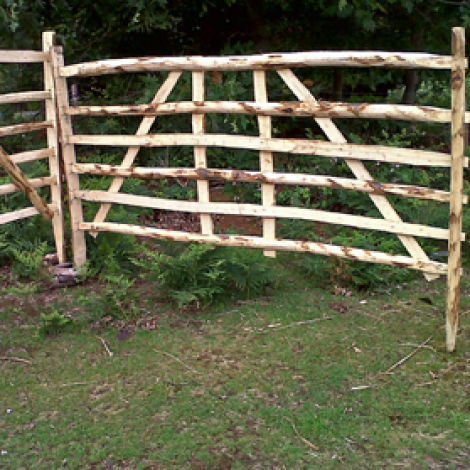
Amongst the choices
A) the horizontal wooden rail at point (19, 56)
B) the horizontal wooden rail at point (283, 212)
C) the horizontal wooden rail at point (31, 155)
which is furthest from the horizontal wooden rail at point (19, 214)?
the horizontal wooden rail at point (19, 56)

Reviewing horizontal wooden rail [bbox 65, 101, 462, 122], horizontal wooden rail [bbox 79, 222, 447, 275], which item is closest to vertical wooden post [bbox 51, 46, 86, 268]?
horizontal wooden rail [bbox 79, 222, 447, 275]

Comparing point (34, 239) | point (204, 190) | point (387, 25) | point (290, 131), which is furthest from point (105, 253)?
point (387, 25)

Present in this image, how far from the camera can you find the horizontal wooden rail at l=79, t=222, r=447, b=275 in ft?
15.3

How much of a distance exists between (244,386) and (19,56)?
11.0 ft

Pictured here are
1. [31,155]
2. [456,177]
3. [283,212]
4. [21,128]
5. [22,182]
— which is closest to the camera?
[456,177]

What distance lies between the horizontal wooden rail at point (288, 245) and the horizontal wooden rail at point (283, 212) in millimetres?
194

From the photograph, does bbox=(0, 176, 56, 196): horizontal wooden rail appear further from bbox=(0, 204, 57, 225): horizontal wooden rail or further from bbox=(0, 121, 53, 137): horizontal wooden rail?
bbox=(0, 121, 53, 137): horizontal wooden rail

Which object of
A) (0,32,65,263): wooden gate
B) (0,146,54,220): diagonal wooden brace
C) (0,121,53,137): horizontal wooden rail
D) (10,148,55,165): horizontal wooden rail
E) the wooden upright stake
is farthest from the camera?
(10,148,55,165): horizontal wooden rail

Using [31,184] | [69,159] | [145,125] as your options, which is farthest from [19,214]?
[145,125]

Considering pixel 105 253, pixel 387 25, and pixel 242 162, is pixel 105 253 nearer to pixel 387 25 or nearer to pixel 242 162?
pixel 242 162

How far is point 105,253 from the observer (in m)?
6.21

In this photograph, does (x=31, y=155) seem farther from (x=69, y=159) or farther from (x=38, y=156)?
(x=69, y=159)

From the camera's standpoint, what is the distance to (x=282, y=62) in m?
4.73

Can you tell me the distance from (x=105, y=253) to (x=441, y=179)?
158 inches
